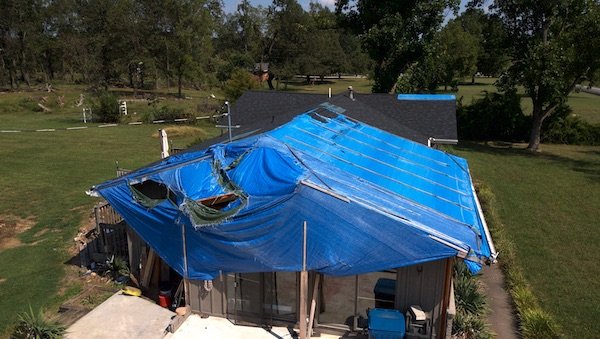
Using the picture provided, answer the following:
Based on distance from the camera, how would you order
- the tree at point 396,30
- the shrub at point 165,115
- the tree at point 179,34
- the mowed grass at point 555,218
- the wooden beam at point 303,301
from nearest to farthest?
1. the wooden beam at point 303,301
2. the mowed grass at point 555,218
3. the tree at point 396,30
4. the shrub at point 165,115
5. the tree at point 179,34

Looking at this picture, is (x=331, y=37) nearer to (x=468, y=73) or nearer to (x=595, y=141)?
(x=468, y=73)

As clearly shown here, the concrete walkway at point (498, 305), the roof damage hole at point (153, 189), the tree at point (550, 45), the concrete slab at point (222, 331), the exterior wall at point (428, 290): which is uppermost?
the tree at point (550, 45)

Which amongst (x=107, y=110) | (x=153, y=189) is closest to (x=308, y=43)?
(x=107, y=110)

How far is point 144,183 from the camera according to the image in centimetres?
1189

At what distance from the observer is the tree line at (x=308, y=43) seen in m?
30.3

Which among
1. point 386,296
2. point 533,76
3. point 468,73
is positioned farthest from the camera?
point 468,73

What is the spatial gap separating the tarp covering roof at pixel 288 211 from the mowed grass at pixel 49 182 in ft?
13.8

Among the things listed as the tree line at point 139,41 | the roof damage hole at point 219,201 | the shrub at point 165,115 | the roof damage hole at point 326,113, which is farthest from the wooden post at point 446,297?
the tree line at point 139,41

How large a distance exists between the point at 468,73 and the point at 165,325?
241 ft

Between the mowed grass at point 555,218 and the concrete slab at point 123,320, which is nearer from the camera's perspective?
the concrete slab at point 123,320

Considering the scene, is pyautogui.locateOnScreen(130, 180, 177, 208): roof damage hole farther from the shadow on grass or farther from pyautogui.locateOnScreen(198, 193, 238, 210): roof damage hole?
the shadow on grass

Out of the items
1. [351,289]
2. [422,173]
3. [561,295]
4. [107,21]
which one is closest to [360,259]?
[351,289]

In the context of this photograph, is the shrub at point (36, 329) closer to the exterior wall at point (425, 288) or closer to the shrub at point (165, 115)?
the exterior wall at point (425, 288)

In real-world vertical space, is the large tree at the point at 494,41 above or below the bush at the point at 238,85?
above
